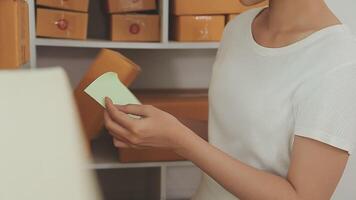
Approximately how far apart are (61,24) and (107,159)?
44 cm

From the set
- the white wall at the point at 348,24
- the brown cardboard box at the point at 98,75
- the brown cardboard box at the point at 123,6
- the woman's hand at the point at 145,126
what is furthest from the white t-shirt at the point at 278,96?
the white wall at the point at 348,24

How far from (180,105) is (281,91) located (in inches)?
22.6

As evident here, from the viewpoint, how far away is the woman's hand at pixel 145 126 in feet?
2.39

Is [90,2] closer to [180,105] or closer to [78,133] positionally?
[180,105]

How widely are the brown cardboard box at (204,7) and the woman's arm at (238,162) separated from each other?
641mm

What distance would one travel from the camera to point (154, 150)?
1320 mm

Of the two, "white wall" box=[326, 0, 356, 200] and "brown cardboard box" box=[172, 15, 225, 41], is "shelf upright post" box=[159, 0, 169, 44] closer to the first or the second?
"brown cardboard box" box=[172, 15, 225, 41]

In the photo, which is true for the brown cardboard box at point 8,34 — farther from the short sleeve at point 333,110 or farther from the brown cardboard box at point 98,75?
the short sleeve at point 333,110

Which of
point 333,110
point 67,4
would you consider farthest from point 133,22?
point 333,110

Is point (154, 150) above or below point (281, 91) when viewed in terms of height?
below

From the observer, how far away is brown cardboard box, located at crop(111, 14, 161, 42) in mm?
1314

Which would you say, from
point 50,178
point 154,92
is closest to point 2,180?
point 50,178

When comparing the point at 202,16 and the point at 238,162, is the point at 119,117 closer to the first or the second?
the point at 238,162

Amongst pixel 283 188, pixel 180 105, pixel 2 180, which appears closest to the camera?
pixel 2 180
